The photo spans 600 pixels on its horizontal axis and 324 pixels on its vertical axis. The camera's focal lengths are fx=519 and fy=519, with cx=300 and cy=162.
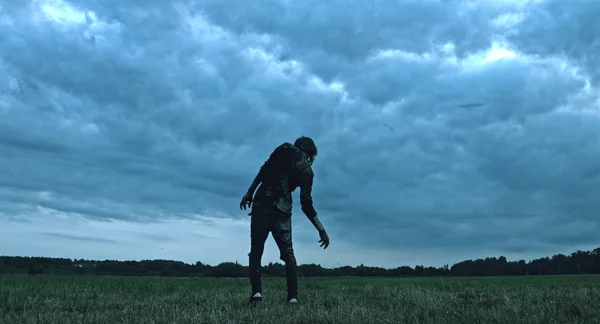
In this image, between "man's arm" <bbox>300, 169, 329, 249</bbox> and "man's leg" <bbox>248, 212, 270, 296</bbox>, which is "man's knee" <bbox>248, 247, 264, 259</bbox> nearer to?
"man's leg" <bbox>248, 212, 270, 296</bbox>

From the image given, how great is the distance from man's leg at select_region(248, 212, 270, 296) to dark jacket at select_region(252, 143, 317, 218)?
0.53 feet

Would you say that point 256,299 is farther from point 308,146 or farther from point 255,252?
point 308,146

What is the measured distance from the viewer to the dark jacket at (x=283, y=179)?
291 inches

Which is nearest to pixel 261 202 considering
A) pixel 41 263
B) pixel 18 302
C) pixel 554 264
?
pixel 18 302

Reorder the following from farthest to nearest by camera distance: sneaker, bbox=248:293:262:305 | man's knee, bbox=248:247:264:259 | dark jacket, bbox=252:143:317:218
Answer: man's knee, bbox=248:247:264:259, dark jacket, bbox=252:143:317:218, sneaker, bbox=248:293:262:305

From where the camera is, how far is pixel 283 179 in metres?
7.45

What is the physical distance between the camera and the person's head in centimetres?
768

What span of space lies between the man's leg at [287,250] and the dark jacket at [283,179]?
19 centimetres

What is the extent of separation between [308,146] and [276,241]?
148cm

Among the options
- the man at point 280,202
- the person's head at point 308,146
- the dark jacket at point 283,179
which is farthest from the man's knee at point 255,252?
the person's head at point 308,146

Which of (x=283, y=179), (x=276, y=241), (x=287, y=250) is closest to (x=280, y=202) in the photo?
(x=283, y=179)

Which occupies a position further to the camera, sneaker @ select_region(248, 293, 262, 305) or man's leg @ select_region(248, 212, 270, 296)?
man's leg @ select_region(248, 212, 270, 296)

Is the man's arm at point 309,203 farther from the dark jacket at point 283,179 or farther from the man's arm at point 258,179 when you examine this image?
the man's arm at point 258,179

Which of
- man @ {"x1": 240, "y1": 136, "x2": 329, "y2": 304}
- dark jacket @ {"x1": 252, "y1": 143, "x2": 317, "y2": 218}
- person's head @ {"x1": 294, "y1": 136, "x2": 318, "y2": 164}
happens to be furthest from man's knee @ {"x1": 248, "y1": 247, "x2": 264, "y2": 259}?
person's head @ {"x1": 294, "y1": 136, "x2": 318, "y2": 164}
